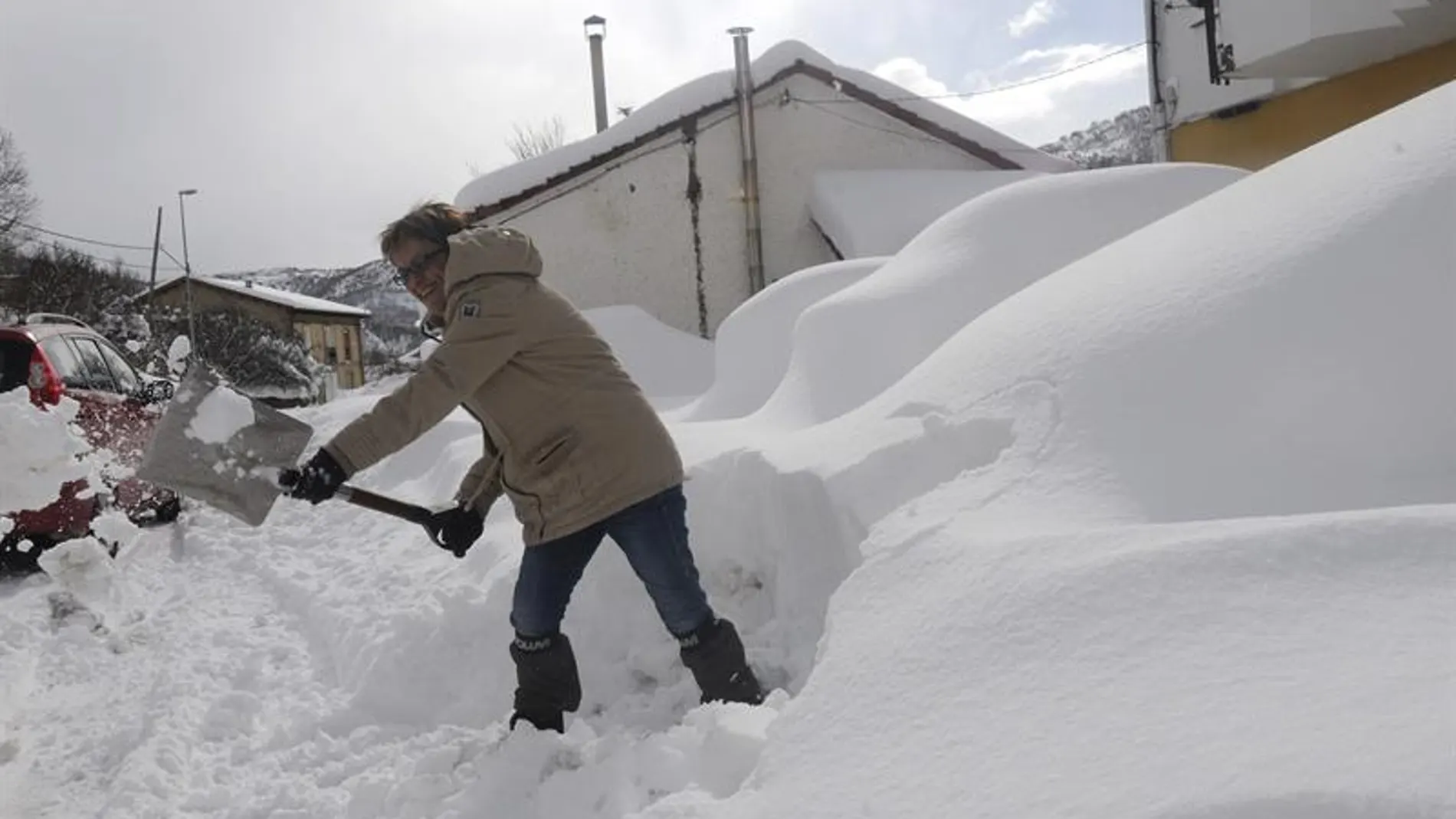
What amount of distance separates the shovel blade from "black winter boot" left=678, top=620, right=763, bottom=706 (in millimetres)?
1257

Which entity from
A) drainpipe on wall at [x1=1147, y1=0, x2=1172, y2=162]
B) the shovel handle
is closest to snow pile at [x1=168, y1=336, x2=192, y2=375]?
the shovel handle

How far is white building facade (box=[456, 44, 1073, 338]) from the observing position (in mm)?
13688

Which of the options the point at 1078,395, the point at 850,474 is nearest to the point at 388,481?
the point at 850,474

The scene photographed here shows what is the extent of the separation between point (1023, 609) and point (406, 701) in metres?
2.40

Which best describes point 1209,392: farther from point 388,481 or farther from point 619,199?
point 619,199

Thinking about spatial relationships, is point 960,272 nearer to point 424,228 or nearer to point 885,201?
point 424,228

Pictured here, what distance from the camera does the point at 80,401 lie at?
591 cm

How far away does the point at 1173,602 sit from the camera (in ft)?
5.66

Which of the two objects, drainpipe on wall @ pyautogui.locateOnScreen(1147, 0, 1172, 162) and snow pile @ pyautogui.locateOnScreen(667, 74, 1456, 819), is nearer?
snow pile @ pyautogui.locateOnScreen(667, 74, 1456, 819)

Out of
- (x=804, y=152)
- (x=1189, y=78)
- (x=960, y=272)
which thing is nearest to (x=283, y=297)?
(x=804, y=152)

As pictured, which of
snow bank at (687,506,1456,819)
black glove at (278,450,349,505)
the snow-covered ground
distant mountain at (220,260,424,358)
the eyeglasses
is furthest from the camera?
distant mountain at (220,260,424,358)

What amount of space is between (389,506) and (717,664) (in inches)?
42.3

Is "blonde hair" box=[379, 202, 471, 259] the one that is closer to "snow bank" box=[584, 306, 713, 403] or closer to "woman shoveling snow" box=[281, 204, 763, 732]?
"woman shoveling snow" box=[281, 204, 763, 732]

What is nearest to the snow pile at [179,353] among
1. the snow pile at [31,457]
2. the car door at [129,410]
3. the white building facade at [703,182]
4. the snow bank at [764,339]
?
the car door at [129,410]
